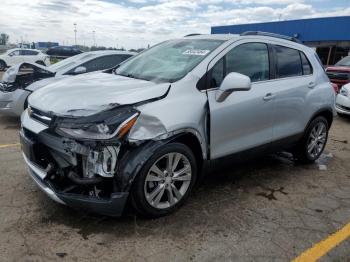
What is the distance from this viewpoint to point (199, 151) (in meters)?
3.55

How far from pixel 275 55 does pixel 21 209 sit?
3.40 meters

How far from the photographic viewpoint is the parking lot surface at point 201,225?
9.47ft

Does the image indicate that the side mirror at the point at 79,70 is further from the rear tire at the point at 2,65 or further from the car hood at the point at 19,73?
the rear tire at the point at 2,65

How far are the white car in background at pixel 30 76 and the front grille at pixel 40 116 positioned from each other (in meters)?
3.28

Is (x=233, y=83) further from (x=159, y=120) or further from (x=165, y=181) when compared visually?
(x=165, y=181)

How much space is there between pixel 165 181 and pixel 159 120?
0.61m

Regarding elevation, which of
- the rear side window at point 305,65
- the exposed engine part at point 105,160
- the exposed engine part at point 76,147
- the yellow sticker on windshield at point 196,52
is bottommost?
the exposed engine part at point 105,160

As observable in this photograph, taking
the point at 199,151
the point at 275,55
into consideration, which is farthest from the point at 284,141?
the point at 199,151

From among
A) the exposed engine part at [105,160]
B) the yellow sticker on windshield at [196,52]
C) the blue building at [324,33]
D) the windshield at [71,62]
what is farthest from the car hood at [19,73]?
the blue building at [324,33]

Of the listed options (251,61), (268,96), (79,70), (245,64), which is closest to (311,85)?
(268,96)

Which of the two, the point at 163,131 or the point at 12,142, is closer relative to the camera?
the point at 163,131

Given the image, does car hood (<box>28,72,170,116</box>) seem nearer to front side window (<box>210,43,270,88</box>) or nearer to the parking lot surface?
front side window (<box>210,43,270,88</box>)

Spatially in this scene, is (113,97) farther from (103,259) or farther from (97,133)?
(103,259)

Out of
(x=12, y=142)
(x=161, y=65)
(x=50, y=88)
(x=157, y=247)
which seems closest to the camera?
(x=157, y=247)
